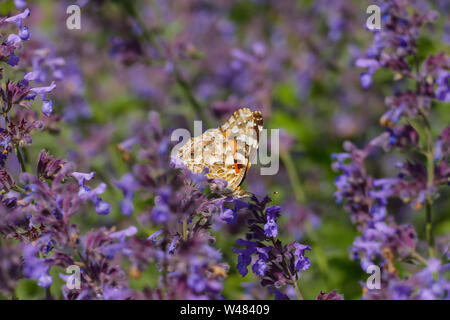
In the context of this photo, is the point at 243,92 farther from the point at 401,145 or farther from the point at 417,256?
the point at 417,256

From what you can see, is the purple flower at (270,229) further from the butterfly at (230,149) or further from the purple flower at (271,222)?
the butterfly at (230,149)

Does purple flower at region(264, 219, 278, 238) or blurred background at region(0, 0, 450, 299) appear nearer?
purple flower at region(264, 219, 278, 238)

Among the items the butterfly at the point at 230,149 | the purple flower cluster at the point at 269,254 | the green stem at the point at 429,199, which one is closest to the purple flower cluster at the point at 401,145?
the green stem at the point at 429,199

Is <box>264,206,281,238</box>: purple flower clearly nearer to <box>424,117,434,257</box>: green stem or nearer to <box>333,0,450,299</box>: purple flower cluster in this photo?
<box>333,0,450,299</box>: purple flower cluster

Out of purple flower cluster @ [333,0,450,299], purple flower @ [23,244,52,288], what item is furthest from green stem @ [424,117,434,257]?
purple flower @ [23,244,52,288]

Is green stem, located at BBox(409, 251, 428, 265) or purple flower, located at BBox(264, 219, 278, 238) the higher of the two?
purple flower, located at BBox(264, 219, 278, 238)
